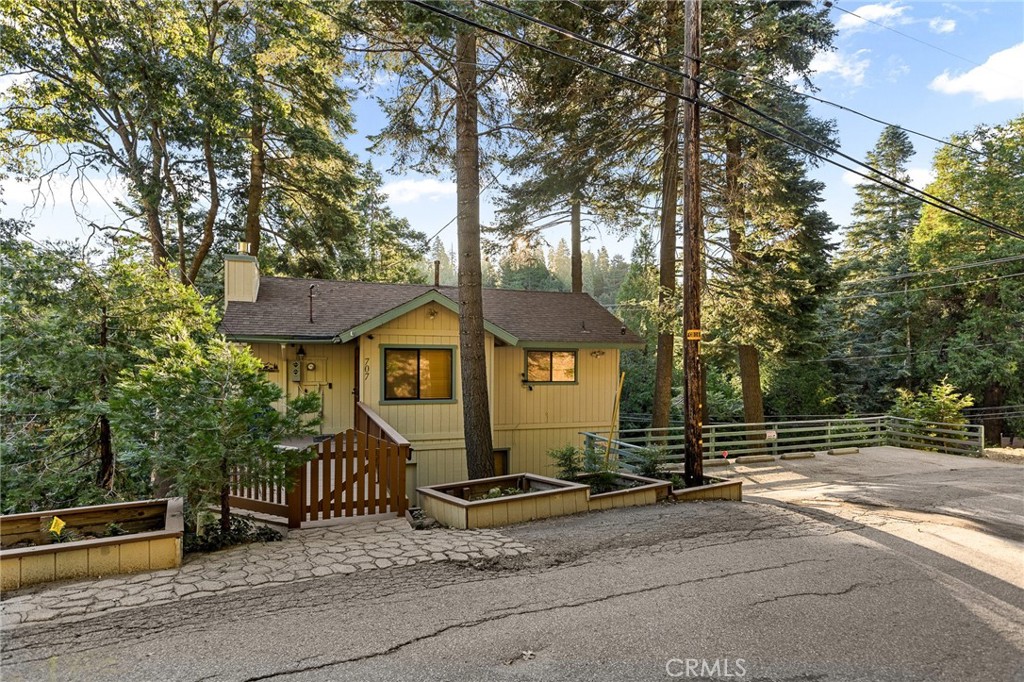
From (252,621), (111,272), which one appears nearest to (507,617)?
(252,621)

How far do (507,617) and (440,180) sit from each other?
10318 millimetres

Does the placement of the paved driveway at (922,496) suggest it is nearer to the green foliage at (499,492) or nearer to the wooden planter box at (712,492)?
the wooden planter box at (712,492)

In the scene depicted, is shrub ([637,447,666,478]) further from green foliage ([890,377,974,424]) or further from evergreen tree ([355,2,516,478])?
green foliage ([890,377,974,424])

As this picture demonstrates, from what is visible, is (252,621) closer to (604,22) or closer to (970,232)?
(604,22)

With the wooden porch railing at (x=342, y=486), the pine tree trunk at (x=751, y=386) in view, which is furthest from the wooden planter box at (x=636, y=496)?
the pine tree trunk at (x=751, y=386)

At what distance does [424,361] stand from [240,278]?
4689 millimetres

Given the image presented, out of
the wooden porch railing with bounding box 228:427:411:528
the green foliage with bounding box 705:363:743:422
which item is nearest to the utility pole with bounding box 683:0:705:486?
the wooden porch railing with bounding box 228:427:411:528

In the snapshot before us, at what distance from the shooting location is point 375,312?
12.8m

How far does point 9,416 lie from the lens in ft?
22.5

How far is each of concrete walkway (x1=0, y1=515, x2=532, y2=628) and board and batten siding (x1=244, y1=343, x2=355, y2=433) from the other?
5093 millimetres

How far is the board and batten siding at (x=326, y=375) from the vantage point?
11.3 metres

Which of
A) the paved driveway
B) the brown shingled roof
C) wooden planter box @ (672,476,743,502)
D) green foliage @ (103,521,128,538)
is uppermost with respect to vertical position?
the brown shingled roof

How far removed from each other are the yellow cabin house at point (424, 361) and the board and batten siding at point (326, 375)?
0.02m

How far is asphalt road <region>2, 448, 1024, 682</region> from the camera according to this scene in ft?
10.8
